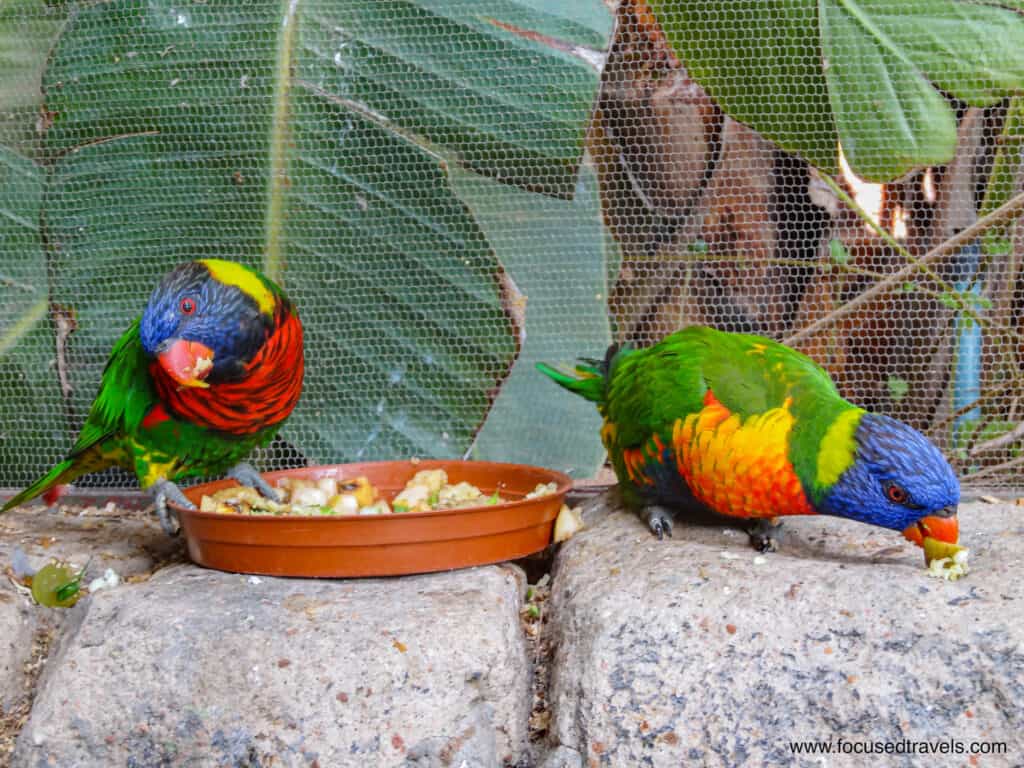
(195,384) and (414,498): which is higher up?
(195,384)

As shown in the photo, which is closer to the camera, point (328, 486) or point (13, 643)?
point (13, 643)

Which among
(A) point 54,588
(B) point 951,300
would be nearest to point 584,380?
(B) point 951,300

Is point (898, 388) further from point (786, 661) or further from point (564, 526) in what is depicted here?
point (786, 661)

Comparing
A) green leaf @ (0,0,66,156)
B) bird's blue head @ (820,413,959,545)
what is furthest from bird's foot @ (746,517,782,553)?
green leaf @ (0,0,66,156)

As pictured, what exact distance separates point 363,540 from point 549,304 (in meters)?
0.84

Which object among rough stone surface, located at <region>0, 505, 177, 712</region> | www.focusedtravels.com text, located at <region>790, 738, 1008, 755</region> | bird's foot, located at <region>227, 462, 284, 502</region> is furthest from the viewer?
bird's foot, located at <region>227, 462, 284, 502</region>

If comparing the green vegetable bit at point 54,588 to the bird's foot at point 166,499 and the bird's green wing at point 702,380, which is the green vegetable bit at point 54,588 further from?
the bird's green wing at point 702,380

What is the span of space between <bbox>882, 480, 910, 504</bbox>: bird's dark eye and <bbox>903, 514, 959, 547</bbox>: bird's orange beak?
5 cm

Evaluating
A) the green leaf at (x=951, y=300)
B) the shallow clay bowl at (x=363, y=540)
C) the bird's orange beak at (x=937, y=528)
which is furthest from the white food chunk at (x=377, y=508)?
the green leaf at (x=951, y=300)

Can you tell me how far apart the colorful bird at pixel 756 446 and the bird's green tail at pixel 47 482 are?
1057mm

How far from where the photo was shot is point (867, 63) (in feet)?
6.84

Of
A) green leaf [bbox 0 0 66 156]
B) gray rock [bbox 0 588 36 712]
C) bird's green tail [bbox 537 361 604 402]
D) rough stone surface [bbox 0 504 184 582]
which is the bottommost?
rough stone surface [bbox 0 504 184 582]

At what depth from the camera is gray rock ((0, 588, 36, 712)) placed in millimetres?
1560

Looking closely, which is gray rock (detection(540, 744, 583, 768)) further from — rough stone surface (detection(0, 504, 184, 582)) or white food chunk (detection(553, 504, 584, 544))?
rough stone surface (detection(0, 504, 184, 582))
